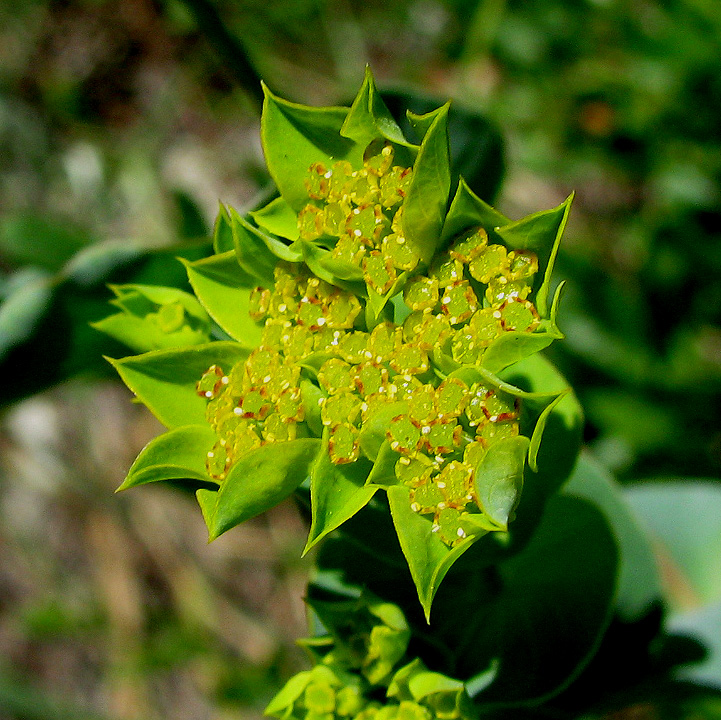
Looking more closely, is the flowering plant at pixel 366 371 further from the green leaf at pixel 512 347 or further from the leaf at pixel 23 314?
the leaf at pixel 23 314

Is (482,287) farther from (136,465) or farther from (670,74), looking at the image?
(670,74)

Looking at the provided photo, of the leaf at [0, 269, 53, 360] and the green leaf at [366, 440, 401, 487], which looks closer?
the green leaf at [366, 440, 401, 487]

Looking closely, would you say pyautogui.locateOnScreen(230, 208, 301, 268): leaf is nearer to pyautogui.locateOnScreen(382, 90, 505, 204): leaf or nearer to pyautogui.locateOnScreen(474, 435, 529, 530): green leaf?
pyautogui.locateOnScreen(474, 435, 529, 530): green leaf

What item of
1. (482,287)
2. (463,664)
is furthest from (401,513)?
(463,664)

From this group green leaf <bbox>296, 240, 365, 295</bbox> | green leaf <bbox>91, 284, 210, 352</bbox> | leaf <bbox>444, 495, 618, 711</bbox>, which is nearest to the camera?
green leaf <bbox>296, 240, 365, 295</bbox>

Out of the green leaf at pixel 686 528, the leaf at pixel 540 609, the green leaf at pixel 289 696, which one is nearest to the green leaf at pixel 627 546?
the leaf at pixel 540 609

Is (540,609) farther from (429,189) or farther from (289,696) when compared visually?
(429,189)

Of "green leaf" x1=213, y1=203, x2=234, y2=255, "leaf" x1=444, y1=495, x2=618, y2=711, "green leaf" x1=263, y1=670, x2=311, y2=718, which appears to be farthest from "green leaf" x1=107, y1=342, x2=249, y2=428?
"leaf" x1=444, y1=495, x2=618, y2=711

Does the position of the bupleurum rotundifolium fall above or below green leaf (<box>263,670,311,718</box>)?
above
